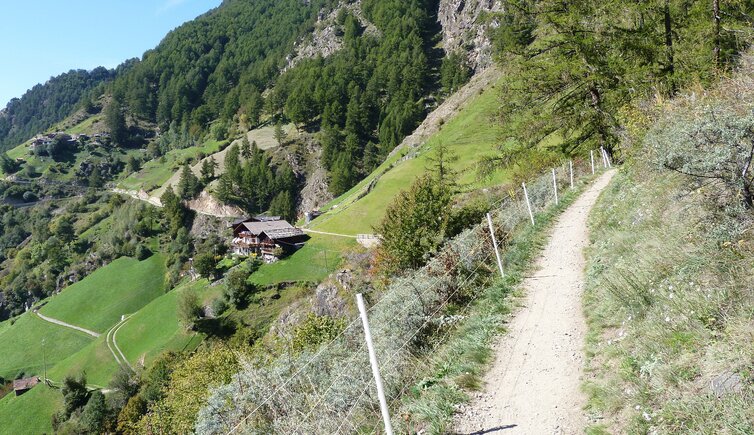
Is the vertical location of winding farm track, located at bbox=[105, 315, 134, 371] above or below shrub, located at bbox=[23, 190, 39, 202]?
below

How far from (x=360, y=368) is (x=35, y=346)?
103 m

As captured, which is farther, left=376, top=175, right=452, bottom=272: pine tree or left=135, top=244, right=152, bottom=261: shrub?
left=135, top=244, right=152, bottom=261: shrub

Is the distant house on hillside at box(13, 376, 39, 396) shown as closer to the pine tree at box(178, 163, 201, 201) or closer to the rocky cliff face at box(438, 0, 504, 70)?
the pine tree at box(178, 163, 201, 201)

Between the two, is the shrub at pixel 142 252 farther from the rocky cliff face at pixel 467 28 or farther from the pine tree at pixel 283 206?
the rocky cliff face at pixel 467 28

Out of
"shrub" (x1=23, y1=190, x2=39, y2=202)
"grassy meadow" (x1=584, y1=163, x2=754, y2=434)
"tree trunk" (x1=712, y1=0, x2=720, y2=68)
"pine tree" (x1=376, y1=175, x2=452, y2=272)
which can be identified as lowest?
"pine tree" (x1=376, y1=175, x2=452, y2=272)

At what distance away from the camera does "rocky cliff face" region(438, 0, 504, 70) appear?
5827 inches

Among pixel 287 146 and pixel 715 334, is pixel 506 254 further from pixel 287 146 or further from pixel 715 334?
pixel 287 146

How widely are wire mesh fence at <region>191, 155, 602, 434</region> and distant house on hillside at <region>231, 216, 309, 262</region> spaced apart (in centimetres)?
5922

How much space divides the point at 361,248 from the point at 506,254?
41.9 meters

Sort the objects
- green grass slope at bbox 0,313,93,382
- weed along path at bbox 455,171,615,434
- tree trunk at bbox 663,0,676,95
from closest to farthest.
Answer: weed along path at bbox 455,171,615,434 → tree trunk at bbox 663,0,676,95 → green grass slope at bbox 0,313,93,382

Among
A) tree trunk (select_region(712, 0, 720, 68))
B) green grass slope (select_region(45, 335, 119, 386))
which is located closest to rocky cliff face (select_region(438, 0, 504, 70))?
green grass slope (select_region(45, 335, 119, 386))

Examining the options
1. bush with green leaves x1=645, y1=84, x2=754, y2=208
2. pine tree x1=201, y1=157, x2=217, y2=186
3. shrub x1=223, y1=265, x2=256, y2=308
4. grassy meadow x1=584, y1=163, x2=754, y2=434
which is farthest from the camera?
pine tree x1=201, y1=157, x2=217, y2=186

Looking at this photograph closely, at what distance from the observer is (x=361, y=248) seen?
5438cm

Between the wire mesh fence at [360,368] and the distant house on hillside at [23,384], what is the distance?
77.6m
